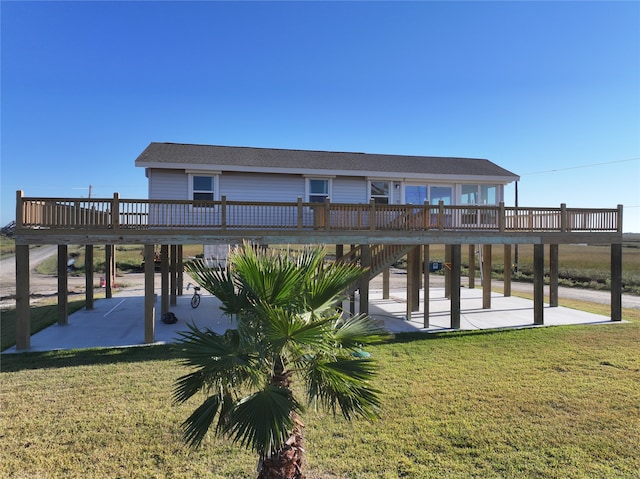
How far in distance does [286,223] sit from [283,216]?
0.30 m

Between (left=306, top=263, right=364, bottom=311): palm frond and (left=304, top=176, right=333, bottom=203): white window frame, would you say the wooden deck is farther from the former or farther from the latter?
(left=306, top=263, right=364, bottom=311): palm frond

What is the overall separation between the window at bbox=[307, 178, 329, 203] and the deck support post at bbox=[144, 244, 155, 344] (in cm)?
587

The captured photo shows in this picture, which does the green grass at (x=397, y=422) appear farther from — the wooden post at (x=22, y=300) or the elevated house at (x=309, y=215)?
the elevated house at (x=309, y=215)

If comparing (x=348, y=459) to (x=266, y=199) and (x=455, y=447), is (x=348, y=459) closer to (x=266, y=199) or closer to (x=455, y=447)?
(x=455, y=447)

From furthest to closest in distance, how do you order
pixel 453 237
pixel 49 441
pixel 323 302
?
pixel 453 237
pixel 49 441
pixel 323 302

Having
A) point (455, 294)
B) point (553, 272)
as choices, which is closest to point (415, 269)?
point (455, 294)

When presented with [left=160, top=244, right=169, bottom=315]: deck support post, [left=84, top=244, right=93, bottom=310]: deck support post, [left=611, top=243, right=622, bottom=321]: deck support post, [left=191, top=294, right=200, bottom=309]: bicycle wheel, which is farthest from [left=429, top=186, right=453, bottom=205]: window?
[left=84, top=244, right=93, bottom=310]: deck support post

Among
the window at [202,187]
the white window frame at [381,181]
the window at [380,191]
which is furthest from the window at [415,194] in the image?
the window at [202,187]

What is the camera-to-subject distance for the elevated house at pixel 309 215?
31.9 feet

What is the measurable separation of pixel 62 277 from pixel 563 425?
44.1 ft

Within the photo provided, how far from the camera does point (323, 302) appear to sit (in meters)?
3.64

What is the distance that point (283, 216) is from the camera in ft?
39.8

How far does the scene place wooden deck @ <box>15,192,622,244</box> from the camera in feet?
31.4

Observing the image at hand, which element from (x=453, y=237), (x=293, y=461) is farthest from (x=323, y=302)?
(x=453, y=237)
